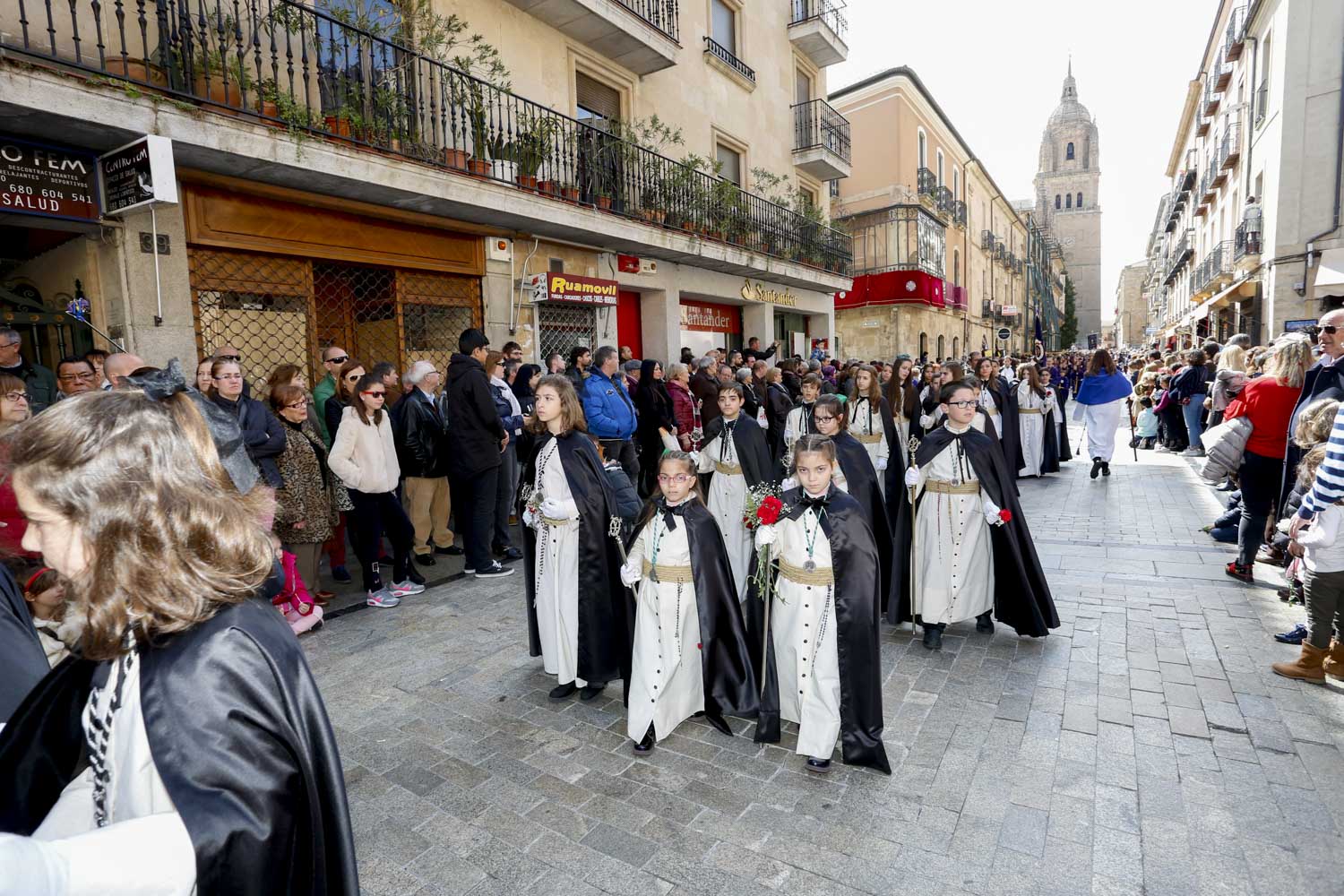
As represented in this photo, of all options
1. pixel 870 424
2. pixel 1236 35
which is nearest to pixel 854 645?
pixel 870 424

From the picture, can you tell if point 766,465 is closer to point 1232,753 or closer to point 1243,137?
point 1232,753

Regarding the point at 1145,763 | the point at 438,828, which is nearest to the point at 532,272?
the point at 438,828

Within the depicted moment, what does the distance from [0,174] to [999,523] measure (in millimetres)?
8351

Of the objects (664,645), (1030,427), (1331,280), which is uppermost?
(1331,280)

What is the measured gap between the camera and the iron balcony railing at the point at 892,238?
26.5 meters

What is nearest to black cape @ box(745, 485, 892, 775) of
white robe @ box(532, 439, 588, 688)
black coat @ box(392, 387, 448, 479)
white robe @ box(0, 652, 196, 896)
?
white robe @ box(532, 439, 588, 688)

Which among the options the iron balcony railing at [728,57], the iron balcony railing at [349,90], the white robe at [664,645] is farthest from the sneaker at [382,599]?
the iron balcony railing at [728,57]

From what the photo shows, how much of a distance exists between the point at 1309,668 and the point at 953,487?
2235 mm

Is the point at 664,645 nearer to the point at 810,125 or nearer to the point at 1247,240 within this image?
the point at 810,125

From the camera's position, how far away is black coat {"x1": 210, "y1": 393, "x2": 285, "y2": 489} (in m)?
5.14

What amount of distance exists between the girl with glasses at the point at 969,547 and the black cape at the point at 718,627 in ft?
5.87

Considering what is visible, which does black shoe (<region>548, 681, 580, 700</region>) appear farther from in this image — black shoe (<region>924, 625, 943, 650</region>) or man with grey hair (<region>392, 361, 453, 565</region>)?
man with grey hair (<region>392, 361, 453, 565</region>)

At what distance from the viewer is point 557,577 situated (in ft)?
14.3

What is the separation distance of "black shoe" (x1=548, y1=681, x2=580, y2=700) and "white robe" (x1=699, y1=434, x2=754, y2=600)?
208cm
